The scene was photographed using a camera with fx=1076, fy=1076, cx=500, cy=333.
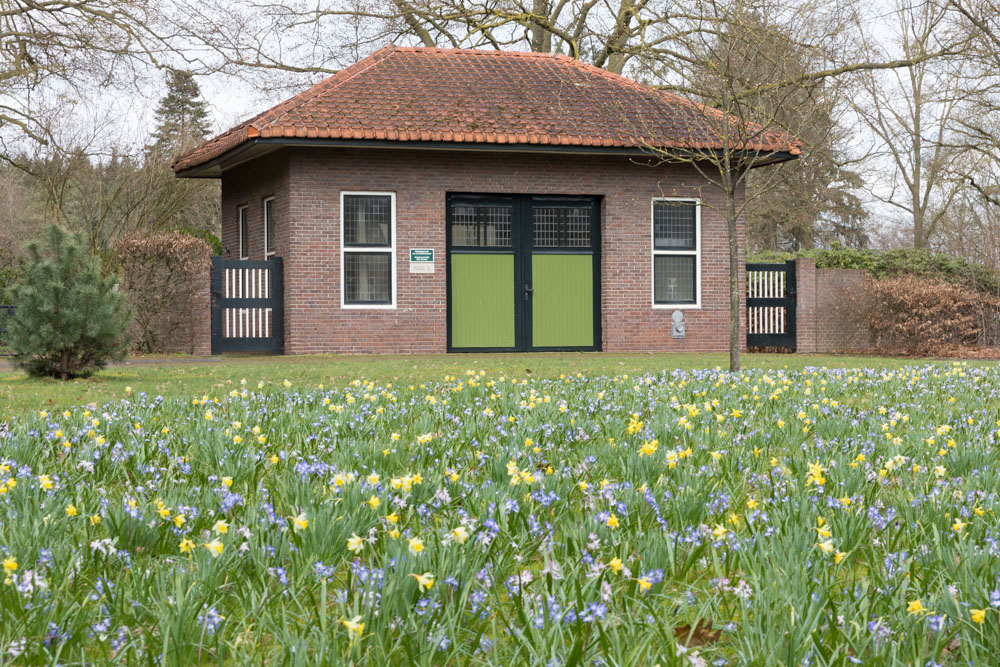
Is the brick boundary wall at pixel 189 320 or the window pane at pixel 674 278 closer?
the brick boundary wall at pixel 189 320

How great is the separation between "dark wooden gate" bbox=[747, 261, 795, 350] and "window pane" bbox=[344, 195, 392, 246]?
7859 mm

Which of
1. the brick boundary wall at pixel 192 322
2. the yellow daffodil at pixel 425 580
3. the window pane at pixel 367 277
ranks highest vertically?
the window pane at pixel 367 277

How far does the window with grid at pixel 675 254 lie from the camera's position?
71.2ft

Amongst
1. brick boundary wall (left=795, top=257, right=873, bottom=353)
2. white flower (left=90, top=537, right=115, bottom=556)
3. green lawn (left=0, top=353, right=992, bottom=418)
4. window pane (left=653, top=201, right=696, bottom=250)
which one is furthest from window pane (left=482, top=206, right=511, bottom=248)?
white flower (left=90, top=537, right=115, bottom=556)

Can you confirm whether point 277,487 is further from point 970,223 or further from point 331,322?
point 970,223

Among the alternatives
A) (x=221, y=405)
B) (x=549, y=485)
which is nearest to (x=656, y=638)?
(x=549, y=485)

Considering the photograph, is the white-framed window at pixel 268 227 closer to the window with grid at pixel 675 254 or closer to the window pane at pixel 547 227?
the window pane at pixel 547 227

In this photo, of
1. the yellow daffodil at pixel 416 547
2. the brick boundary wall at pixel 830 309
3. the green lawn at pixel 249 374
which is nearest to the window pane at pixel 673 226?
the brick boundary wall at pixel 830 309

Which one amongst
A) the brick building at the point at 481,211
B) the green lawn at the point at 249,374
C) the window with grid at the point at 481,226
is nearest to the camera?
the green lawn at the point at 249,374

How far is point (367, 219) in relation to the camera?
20344 mm

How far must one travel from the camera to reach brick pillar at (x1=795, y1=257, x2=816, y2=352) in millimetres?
22875

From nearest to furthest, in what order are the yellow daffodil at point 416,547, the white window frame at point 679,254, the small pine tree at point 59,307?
the yellow daffodil at point 416,547 → the small pine tree at point 59,307 → the white window frame at point 679,254

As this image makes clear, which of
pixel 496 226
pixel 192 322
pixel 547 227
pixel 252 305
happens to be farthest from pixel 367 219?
pixel 192 322

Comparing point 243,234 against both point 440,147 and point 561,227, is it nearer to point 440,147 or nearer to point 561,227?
point 440,147
